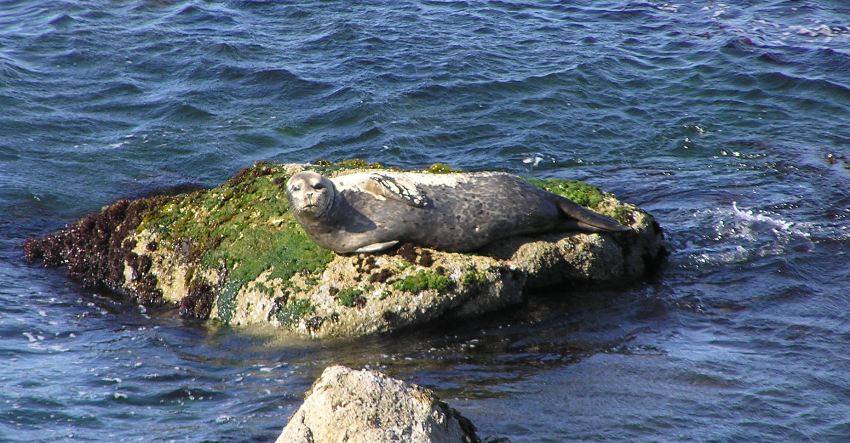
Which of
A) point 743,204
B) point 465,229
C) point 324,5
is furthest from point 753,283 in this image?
point 324,5

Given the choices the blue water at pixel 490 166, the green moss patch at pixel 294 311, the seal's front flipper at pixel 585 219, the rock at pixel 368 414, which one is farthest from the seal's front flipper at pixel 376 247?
the rock at pixel 368 414

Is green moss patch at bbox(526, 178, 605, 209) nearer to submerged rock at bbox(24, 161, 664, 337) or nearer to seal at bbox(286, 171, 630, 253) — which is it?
submerged rock at bbox(24, 161, 664, 337)

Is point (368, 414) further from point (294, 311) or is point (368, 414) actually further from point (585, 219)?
point (585, 219)

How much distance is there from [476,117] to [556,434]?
7.79 meters

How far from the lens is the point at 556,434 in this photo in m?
6.07

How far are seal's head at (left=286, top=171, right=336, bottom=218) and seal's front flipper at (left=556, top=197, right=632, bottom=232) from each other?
77.2 inches

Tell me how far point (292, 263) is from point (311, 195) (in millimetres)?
659

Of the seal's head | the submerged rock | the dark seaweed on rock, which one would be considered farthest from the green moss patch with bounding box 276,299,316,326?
the dark seaweed on rock

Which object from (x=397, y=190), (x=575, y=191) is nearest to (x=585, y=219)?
(x=575, y=191)

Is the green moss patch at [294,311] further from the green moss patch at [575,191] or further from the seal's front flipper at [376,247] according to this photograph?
the green moss patch at [575,191]

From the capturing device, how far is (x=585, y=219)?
843cm

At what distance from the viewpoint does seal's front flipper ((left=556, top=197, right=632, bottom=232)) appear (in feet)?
27.7

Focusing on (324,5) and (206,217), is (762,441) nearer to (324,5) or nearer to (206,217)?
(206,217)

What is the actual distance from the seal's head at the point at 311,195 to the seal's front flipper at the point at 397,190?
0.35 metres
